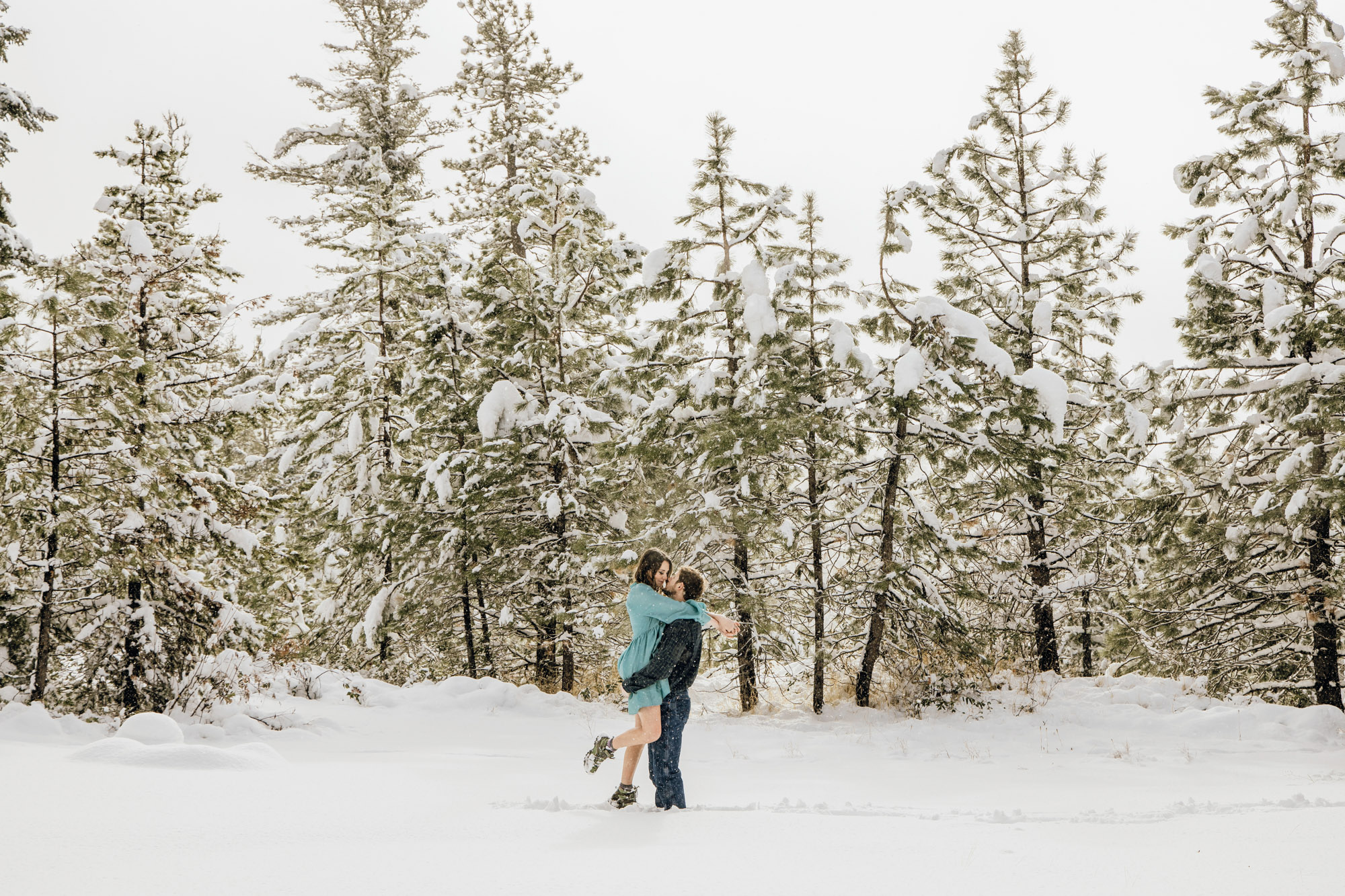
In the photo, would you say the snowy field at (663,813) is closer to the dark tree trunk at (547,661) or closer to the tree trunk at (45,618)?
the tree trunk at (45,618)

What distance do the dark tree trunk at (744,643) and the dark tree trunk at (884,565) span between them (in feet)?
5.70

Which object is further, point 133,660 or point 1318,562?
point 1318,562

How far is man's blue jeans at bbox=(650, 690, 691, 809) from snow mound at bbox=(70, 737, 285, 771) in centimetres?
316

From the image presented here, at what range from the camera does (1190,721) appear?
1066 centimetres

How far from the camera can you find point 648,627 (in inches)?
222

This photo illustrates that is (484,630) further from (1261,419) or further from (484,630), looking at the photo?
(1261,419)

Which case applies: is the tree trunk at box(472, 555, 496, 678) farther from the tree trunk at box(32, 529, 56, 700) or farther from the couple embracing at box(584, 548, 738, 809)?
the couple embracing at box(584, 548, 738, 809)

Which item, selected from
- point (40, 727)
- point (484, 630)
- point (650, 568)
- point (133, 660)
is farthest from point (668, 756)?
point (484, 630)

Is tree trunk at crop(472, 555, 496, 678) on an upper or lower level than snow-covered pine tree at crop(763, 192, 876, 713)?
lower

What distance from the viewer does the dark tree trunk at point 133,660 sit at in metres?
10.2

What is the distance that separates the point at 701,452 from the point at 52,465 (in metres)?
8.16

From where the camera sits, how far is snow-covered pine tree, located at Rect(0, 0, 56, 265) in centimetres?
974

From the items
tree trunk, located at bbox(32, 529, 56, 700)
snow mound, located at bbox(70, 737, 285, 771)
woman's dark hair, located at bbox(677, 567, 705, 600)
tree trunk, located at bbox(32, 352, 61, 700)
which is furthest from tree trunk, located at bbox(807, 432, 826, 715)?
tree trunk, located at bbox(32, 529, 56, 700)

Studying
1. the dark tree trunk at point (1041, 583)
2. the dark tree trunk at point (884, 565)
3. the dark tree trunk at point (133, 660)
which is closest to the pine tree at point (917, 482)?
the dark tree trunk at point (884, 565)
